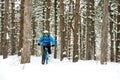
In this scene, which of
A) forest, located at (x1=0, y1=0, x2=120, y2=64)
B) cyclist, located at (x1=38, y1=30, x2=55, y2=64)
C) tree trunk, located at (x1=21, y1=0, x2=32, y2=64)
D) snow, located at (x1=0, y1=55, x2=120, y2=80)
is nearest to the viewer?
snow, located at (x1=0, y1=55, x2=120, y2=80)

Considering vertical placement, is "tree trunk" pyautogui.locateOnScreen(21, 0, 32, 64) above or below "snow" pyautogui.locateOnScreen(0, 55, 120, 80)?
above

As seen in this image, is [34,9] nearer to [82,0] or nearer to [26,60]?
[82,0]

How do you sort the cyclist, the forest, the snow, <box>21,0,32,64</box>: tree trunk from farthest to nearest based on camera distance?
the forest → <box>21,0,32,64</box>: tree trunk → the cyclist → the snow

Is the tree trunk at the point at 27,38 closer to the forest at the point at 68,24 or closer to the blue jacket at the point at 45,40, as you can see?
the forest at the point at 68,24

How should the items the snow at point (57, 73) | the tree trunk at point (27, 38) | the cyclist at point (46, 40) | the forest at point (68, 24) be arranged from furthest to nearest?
the forest at point (68, 24) < the tree trunk at point (27, 38) < the cyclist at point (46, 40) < the snow at point (57, 73)

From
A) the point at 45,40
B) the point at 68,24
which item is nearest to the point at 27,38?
the point at 45,40

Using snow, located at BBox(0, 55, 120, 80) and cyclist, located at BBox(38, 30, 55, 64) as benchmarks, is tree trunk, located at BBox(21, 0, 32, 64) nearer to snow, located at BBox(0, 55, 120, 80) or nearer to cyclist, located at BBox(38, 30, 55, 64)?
cyclist, located at BBox(38, 30, 55, 64)

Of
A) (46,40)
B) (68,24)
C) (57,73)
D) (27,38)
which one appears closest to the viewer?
(57,73)

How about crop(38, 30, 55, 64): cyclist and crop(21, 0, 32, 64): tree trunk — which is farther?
crop(21, 0, 32, 64): tree trunk

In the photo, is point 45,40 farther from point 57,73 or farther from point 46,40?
point 57,73

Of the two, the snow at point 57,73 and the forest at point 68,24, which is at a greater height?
the forest at point 68,24

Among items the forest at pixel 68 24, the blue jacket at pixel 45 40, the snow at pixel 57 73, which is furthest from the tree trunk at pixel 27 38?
the snow at pixel 57 73

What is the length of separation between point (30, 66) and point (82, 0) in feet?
63.6

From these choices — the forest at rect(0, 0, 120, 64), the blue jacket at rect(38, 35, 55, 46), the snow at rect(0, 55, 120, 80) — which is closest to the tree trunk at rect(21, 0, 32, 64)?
the forest at rect(0, 0, 120, 64)
